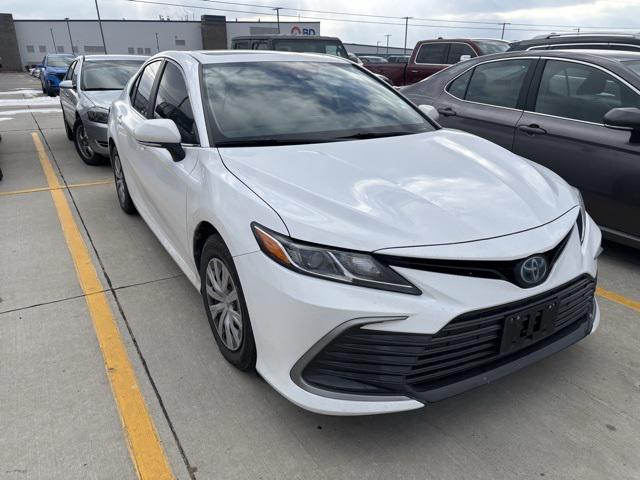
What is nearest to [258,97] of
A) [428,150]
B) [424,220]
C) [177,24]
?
[428,150]

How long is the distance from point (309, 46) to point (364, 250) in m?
10.5

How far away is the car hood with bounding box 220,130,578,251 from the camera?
2047 mm

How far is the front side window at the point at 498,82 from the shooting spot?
15.3 ft

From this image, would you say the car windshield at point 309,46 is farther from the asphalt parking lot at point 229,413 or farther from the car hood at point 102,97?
the asphalt parking lot at point 229,413

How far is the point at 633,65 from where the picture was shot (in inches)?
161

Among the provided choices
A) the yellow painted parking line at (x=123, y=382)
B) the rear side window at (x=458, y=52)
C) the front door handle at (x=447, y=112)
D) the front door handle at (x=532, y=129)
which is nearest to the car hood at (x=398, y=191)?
the yellow painted parking line at (x=123, y=382)

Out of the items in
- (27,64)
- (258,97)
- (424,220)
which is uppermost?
(258,97)

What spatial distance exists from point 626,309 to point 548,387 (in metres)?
1.19

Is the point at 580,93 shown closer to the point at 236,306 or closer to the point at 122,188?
the point at 236,306

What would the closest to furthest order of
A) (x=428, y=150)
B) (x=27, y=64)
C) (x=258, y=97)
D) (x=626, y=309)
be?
(x=428, y=150) → (x=258, y=97) → (x=626, y=309) → (x=27, y=64)

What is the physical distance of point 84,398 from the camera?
249 cm

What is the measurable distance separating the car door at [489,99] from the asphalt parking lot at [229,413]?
1.80m

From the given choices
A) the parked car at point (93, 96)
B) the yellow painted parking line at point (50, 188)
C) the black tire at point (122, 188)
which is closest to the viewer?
the black tire at point (122, 188)

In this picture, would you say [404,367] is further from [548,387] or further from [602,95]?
[602,95]
